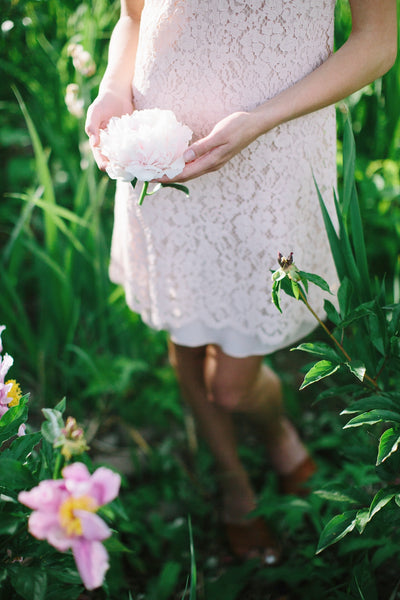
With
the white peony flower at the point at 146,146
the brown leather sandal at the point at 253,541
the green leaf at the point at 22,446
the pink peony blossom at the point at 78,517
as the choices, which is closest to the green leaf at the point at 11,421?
the green leaf at the point at 22,446

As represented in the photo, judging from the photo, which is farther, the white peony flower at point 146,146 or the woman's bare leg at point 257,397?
the woman's bare leg at point 257,397

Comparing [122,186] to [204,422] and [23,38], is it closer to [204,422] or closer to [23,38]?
[204,422]

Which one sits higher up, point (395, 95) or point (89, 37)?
point (89, 37)

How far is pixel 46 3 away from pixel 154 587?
83.0 inches

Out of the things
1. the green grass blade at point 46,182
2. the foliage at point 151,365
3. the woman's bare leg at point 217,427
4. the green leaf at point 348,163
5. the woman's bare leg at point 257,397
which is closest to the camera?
the green leaf at point 348,163

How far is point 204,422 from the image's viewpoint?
143 centimetres

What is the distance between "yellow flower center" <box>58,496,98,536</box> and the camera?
22.8 inches

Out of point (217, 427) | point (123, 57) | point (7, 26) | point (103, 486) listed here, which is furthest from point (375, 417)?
point (7, 26)

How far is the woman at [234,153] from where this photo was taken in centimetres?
96

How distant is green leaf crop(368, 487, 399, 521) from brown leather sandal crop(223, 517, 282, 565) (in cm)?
69

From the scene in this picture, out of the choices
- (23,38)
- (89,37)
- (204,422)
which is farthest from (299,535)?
(23,38)

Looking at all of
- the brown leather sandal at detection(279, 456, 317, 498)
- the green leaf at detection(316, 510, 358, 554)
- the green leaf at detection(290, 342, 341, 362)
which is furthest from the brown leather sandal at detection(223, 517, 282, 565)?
the green leaf at detection(290, 342, 341, 362)

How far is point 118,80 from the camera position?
3.61ft

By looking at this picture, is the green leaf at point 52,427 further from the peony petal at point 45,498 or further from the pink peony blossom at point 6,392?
the pink peony blossom at point 6,392
